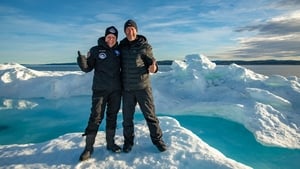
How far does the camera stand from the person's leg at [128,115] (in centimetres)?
381

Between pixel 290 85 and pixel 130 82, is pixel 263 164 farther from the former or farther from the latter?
pixel 290 85

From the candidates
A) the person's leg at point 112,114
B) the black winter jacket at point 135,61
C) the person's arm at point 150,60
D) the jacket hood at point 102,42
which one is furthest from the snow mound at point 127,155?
the jacket hood at point 102,42

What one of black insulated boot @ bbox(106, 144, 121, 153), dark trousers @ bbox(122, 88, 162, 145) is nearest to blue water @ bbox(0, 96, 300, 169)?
dark trousers @ bbox(122, 88, 162, 145)

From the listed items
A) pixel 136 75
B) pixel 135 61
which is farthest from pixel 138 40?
pixel 136 75

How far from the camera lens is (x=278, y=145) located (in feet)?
20.4

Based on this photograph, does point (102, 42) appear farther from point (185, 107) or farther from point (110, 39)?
point (185, 107)

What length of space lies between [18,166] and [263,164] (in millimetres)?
3898

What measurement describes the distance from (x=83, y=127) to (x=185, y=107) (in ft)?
9.24

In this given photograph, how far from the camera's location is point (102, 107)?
3.77 meters

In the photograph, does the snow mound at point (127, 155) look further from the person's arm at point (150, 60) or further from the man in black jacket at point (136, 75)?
the person's arm at point (150, 60)

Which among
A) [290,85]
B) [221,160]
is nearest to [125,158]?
[221,160]

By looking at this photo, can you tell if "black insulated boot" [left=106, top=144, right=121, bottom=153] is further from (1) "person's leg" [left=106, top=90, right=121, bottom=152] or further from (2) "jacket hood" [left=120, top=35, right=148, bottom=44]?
(2) "jacket hood" [left=120, top=35, right=148, bottom=44]

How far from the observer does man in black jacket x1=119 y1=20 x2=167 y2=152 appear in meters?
3.67

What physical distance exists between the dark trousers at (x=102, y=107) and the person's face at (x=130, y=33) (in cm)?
65
